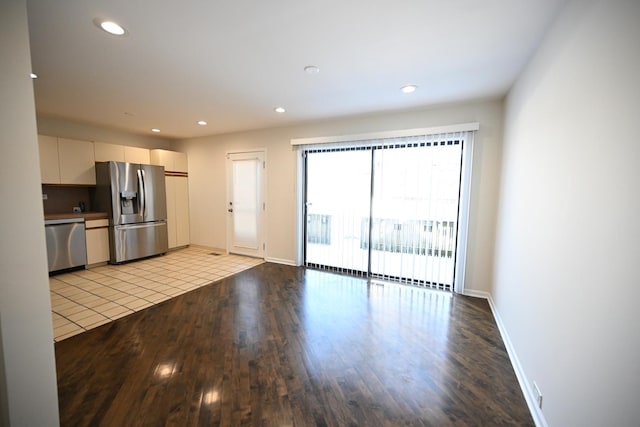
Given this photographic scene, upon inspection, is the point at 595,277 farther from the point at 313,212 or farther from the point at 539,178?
the point at 313,212

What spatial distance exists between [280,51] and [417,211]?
2.67 m

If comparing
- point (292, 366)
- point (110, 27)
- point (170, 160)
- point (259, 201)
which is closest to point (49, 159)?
point (170, 160)

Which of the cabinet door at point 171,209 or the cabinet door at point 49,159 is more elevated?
the cabinet door at point 49,159

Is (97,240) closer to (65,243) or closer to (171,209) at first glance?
(65,243)

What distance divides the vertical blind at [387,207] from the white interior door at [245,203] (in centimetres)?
109

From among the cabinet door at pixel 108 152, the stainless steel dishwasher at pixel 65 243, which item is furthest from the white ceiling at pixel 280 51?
the stainless steel dishwasher at pixel 65 243

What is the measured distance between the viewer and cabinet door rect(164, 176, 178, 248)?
18.5 ft

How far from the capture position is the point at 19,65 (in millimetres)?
1161

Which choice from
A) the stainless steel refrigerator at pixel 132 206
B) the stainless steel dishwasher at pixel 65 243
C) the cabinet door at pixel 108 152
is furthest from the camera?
the cabinet door at pixel 108 152

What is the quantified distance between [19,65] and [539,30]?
10.0 feet

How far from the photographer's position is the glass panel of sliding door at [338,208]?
13.6 ft

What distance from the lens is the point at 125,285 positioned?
3707 mm

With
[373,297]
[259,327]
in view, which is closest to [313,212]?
[373,297]

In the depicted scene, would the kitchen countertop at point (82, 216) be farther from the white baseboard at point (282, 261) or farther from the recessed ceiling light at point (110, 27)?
the recessed ceiling light at point (110, 27)
